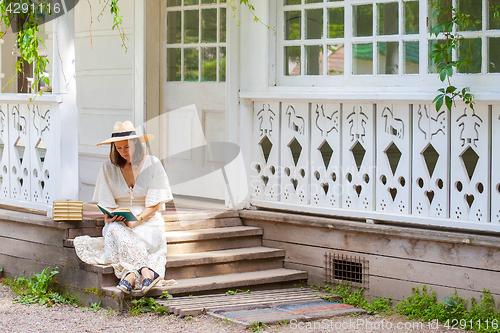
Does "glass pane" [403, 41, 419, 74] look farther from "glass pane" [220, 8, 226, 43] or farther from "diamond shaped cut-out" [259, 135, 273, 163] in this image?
"glass pane" [220, 8, 226, 43]

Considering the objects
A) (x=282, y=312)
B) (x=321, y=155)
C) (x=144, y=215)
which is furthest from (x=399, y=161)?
(x=144, y=215)

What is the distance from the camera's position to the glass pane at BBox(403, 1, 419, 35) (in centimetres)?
511

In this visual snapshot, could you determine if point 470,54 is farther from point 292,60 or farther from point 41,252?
point 41,252

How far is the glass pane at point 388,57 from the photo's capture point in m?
5.22

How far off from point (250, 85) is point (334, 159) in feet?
3.64

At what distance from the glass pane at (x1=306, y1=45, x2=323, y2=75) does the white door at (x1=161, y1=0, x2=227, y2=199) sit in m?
1.21

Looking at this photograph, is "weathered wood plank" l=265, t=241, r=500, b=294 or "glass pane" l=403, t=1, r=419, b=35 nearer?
"weathered wood plank" l=265, t=241, r=500, b=294

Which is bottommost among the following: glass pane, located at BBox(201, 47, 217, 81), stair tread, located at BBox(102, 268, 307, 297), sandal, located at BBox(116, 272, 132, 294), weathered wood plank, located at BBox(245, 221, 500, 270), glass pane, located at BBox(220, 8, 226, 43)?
stair tread, located at BBox(102, 268, 307, 297)

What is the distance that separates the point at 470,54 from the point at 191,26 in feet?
10.2

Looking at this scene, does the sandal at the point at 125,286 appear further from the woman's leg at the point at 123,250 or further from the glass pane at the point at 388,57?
the glass pane at the point at 388,57

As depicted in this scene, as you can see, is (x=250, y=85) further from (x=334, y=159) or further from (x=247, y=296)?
(x=247, y=296)

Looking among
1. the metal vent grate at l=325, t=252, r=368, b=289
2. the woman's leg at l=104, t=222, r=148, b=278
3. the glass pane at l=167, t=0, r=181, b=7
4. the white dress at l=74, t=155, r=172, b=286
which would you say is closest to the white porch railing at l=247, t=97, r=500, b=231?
the metal vent grate at l=325, t=252, r=368, b=289

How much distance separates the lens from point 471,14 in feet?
15.9

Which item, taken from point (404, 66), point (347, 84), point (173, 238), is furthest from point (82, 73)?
point (404, 66)
